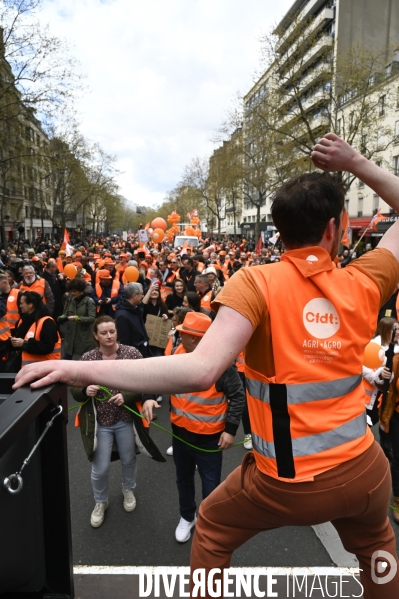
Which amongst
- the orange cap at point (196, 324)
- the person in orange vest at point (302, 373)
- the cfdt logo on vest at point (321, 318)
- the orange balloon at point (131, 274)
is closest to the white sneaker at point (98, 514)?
the orange cap at point (196, 324)

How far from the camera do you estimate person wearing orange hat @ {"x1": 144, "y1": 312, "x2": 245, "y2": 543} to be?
3166 mm

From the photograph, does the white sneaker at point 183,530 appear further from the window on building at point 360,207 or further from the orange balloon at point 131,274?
the window on building at point 360,207

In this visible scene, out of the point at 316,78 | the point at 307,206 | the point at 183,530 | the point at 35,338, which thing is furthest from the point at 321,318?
the point at 316,78

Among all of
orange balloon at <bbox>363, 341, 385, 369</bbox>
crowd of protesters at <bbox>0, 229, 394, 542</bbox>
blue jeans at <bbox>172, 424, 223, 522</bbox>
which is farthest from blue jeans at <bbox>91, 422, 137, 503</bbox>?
orange balloon at <bbox>363, 341, 385, 369</bbox>

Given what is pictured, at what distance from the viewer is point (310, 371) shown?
4.34 feet

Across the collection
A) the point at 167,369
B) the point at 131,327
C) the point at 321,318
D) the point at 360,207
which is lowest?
the point at 131,327

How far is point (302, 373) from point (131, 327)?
4.62 m

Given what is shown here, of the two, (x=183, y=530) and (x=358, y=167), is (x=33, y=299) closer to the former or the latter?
(x=183, y=530)

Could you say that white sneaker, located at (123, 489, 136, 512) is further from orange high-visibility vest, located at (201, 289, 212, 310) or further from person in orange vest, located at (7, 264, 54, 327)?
orange high-visibility vest, located at (201, 289, 212, 310)

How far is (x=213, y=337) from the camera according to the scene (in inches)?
49.0

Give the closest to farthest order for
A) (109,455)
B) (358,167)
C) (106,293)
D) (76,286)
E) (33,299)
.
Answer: (358,167) → (109,455) → (33,299) → (76,286) → (106,293)

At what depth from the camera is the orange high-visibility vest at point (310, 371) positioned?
1327mm

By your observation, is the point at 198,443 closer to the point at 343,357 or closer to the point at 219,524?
the point at 219,524

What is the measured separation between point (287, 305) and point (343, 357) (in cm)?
26
